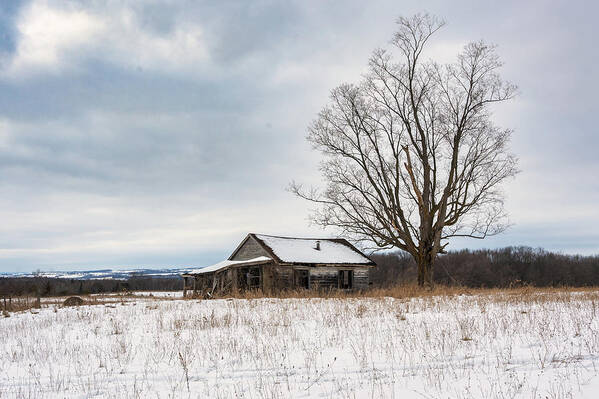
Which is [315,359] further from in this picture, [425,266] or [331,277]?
[331,277]

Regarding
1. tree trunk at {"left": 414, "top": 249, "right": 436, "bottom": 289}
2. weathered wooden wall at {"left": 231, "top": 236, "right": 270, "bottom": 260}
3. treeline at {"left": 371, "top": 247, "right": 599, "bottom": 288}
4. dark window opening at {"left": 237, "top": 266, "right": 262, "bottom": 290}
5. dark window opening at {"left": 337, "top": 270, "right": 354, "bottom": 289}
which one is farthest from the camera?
treeline at {"left": 371, "top": 247, "right": 599, "bottom": 288}

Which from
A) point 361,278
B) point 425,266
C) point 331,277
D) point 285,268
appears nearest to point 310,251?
point 331,277

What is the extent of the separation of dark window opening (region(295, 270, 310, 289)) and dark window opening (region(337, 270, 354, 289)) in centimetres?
296

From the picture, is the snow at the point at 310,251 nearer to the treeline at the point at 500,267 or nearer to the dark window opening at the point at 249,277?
the dark window opening at the point at 249,277

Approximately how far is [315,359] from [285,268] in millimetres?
24739

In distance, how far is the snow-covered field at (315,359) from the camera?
194 inches

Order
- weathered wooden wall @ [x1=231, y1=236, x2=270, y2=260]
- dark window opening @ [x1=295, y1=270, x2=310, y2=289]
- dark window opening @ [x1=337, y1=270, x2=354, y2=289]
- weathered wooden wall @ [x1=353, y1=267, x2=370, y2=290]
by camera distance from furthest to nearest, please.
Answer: weathered wooden wall @ [x1=353, y1=267, x2=370, y2=290], dark window opening @ [x1=337, y1=270, x2=354, y2=289], weathered wooden wall @ [x1=231, y1=236, x2=270, y2=260], dark window opening @ [x1=295, y1=270, x2=310, y2=289]

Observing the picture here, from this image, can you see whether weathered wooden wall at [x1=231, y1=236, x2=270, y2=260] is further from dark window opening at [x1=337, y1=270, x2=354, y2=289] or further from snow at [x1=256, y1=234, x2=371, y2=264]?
dark window opening at [x1=337, y1=270, x2=354, y2=289]

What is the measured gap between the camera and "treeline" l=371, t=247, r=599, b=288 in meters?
86.3

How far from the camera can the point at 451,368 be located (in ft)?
18.3

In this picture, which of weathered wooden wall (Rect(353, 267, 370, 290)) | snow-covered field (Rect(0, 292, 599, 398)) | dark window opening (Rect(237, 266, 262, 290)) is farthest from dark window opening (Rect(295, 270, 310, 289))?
snow-covered field (Rect(0, 292, 599, 398))

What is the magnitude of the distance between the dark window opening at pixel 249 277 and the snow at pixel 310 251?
7.62 feet

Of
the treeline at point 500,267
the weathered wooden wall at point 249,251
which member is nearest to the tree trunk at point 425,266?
the weathered wooden wall at point 249,251

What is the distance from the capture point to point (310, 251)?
34.0m
